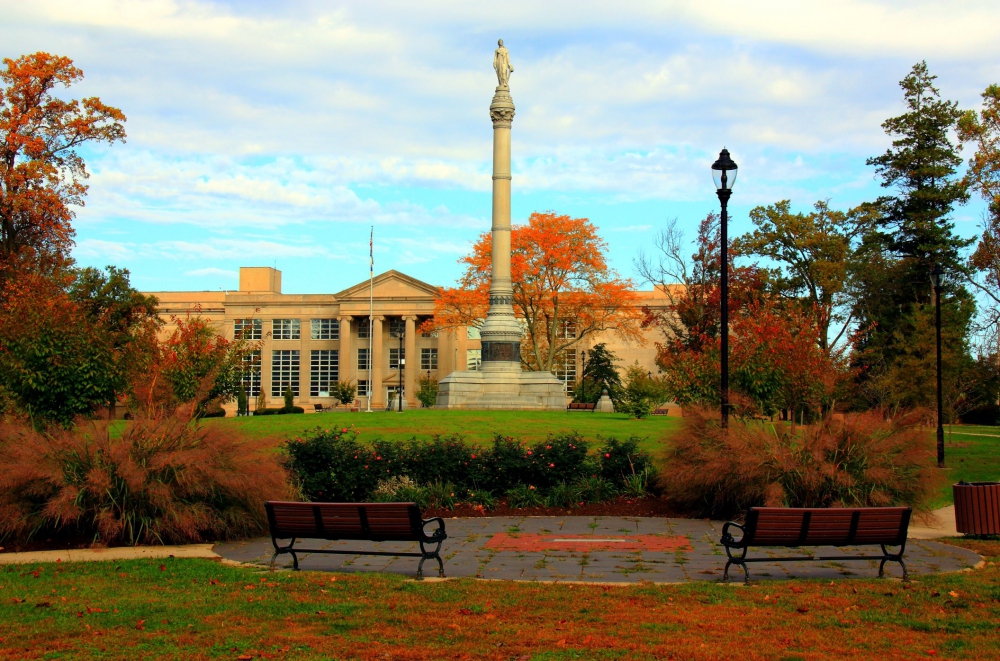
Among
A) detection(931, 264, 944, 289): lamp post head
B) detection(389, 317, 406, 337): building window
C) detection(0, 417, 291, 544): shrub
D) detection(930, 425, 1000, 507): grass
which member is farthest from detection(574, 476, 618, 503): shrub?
detection(389, 317, 406, 337): building window


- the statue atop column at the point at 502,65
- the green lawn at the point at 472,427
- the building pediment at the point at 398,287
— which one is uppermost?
the statue atop column at the point at 502,65

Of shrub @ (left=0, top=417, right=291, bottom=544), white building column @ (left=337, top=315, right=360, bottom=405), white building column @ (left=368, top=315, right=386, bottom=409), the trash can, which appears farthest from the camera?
white building column @ (left=337, top=315, right=360, bottom=405)

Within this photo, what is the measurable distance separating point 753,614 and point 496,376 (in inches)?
1518

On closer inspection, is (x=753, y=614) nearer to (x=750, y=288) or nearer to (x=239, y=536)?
(x=239, y=536)

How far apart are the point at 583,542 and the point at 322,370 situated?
78.0 m

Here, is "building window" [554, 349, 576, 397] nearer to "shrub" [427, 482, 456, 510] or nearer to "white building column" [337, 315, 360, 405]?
"white building column" [337, 315, 360, 405]

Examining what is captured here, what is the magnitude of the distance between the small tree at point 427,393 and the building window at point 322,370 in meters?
13.0

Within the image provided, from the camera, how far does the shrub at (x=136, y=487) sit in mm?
11500

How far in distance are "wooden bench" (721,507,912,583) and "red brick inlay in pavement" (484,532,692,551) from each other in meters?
2.14

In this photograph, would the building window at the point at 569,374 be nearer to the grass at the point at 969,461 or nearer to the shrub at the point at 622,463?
the grass at the point at 969,461

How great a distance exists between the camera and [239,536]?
12117mm

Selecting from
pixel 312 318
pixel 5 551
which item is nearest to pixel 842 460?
pixel 5 551

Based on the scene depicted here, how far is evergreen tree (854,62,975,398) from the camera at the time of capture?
49.5 metres

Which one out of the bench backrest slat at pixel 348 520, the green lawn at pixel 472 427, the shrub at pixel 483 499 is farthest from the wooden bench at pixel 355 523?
the green lawn at pixel 472 427
